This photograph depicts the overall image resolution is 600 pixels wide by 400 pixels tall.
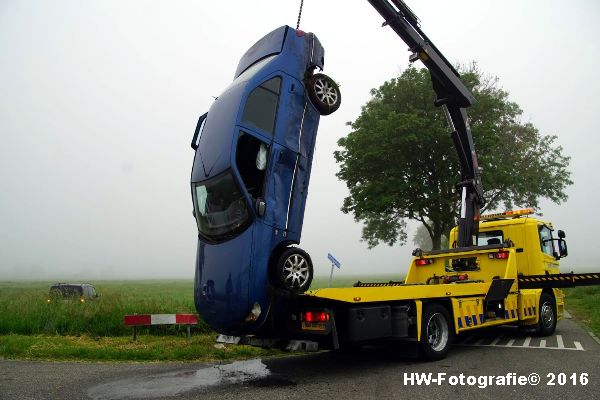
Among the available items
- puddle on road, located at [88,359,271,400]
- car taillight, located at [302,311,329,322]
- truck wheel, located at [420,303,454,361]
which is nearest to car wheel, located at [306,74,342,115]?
car taillight, located at [302,311,329,322]

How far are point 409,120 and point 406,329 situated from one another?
14.0 m

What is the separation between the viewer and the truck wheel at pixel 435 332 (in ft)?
24.0

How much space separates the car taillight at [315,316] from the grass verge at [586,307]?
7.49 metres

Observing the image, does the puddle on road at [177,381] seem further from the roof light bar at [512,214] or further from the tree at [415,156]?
the tree at [415,156]

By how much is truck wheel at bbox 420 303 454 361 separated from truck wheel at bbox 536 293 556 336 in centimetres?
366

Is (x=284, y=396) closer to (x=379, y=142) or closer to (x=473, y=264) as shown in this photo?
(x=473, y=264)

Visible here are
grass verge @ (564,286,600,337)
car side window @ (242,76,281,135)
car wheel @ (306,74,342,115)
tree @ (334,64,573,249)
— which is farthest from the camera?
tree @ (334,64,573,249)

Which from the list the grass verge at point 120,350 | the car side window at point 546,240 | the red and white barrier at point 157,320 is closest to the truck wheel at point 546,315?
the car side window at point 546,240

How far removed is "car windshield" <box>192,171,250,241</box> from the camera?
249 inches

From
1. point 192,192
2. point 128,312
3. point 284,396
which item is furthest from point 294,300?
point 128,312

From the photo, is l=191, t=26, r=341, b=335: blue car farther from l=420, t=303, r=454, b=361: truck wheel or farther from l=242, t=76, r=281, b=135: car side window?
l=420, t=303, r=454, b=361: truck wheel

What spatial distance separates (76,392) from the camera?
5828mm

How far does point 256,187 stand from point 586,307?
637 inches

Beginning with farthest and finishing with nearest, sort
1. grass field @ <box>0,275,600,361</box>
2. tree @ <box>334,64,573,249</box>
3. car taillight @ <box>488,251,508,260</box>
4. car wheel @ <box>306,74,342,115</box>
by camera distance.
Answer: tree @ <box>334,64,573,249</box>
car taillight @ <box>488,251,508,260</box>
grass field @ <box>0,275,600,361</box>
car wheel @ <box>306,74,342,115</box>
